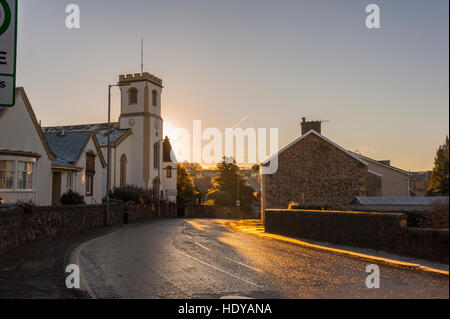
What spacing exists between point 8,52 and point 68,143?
30.9 meters

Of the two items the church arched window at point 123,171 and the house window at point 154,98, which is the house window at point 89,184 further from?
the house window at point 154,98

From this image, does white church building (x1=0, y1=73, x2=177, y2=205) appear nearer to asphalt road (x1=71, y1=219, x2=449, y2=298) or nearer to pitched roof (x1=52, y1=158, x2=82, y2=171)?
pitched roof (x1=52, y1=158, x2=82, y2=171)

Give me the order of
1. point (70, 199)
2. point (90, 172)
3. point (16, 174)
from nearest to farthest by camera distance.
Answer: point (16, 174), point (70, 199), point (90, 172)

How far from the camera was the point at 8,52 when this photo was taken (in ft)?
31.1

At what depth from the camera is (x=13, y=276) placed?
423 inches

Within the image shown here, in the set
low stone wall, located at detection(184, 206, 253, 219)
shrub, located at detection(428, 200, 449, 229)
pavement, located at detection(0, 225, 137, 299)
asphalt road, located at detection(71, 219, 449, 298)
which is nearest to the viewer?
asphalt road, located at detection(71, 219, 449, 298)

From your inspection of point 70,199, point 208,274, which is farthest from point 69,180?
point 208,274

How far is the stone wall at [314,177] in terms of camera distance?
95.3 ft

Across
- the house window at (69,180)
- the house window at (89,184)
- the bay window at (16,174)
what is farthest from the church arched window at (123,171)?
the bay window at (16,174)

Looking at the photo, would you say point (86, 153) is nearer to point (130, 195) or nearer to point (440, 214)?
point (130, 195)

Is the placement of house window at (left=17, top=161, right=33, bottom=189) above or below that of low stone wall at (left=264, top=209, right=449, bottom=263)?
above

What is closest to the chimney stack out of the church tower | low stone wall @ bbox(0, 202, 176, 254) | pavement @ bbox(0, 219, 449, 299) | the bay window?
low stone wall @ bbox(0, 202, 176, 254)

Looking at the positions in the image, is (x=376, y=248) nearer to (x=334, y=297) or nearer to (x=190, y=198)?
(x=334, y=297)

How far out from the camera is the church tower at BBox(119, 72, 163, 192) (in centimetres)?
6003
